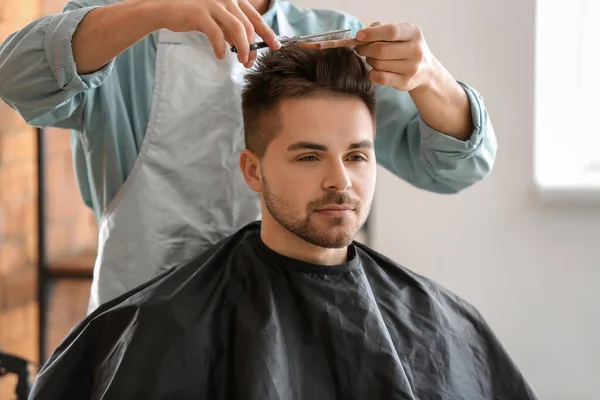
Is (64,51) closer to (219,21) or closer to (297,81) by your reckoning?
(219,21)

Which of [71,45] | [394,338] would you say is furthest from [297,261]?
[71,45]

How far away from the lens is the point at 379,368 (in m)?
1.30

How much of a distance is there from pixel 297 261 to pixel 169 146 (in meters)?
0.39

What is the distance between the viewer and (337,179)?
1318mm

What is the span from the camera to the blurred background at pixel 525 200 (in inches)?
83.6

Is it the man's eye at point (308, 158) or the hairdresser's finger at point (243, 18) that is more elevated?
the hairdresser's finger at point (243, 18)

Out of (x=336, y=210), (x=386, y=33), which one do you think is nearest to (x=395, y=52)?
(x=386, y=33)

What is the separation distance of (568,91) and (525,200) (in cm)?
46

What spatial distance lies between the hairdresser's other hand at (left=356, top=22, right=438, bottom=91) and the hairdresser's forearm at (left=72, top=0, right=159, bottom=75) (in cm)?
37

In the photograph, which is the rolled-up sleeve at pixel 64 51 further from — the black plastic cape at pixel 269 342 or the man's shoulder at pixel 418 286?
the man's shoulder at pixel 418 286

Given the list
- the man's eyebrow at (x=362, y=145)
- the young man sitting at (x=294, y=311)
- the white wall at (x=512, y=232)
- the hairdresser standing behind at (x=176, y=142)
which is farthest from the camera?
the white wall at (x=512, y=232)

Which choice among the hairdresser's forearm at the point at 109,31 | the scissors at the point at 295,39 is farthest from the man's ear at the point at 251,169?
the hairdresser's forearm at the point at 109,31

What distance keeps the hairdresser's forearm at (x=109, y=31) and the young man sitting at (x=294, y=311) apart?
304mm

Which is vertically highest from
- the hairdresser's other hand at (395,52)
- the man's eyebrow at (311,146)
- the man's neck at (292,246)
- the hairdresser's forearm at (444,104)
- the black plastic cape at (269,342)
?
the hairdresser's other hand at (395,52)
